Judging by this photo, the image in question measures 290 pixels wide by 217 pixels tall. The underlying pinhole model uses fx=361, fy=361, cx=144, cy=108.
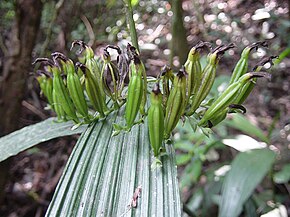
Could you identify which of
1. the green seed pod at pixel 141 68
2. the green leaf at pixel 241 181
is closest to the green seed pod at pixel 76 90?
the green seed pod at pixel 141 68

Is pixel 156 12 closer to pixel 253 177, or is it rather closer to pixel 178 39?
pixel 178 39

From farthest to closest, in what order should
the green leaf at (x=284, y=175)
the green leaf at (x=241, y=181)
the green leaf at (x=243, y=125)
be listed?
the green leaf at (x=284, y=175)
the green leaf at (x=243, y=125)
the green leaf at (x=241, y=181)

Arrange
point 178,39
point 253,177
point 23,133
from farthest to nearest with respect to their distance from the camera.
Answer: point 178,39, point 253,177, point 23,133

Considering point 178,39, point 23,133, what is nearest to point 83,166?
point 23,133

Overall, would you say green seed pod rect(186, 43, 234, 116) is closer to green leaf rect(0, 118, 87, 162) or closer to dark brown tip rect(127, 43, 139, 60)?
dark brown tip rect(127, 43, 139, 60)

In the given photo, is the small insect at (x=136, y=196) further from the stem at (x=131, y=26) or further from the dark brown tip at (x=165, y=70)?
the stem at (x=131, y=26)

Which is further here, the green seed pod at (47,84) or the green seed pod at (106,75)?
the green seed pod at (47,84)
